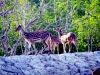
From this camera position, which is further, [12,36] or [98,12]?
[98,12]

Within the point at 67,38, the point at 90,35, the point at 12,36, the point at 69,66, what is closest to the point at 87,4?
the point at 90,35

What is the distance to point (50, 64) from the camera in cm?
952

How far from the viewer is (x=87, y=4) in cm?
2273

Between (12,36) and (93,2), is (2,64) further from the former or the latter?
(93,2)

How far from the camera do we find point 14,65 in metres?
9.07

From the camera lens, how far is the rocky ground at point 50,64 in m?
8.99

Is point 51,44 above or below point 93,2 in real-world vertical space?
below

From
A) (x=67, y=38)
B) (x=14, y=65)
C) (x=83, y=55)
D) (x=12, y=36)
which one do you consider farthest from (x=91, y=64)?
(x=12, y=36)

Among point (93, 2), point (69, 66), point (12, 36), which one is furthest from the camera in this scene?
point (93, 2)

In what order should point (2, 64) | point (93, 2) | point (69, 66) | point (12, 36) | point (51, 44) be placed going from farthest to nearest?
point (93, 2), point (12, 36), point (51, 44), point (69, 66), point (2, 64)

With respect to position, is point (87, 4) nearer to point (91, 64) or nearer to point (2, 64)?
point (91, 64)

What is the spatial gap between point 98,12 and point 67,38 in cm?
1205

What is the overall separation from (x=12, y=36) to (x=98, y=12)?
751 centimetres

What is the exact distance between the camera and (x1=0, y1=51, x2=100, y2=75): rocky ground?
8.99 metres
